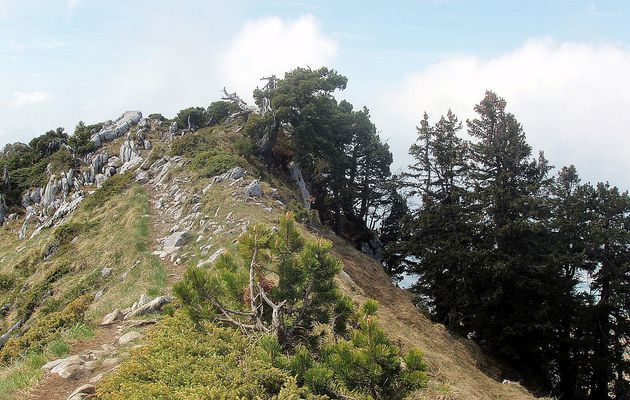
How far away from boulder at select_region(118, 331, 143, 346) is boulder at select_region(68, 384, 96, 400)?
2.64 meters

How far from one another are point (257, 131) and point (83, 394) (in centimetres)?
2590

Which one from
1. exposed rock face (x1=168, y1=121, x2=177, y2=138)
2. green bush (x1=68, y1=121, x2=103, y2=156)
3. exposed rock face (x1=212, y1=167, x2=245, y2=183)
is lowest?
exposed rock face (x1=212, y1=167, x2=245, y2=183)

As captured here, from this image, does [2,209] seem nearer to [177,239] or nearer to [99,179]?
[99,179]

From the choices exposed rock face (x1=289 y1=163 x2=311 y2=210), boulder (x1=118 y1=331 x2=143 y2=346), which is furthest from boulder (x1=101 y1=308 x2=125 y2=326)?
exposed rock face (x1=289 y1=163 x2=311 y2=210)

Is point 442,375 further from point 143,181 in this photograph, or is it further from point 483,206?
point 143,181

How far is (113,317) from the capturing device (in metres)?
12.6

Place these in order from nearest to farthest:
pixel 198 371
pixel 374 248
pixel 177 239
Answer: pixel 198 371 → pixel 177 239 → pixel 374 248

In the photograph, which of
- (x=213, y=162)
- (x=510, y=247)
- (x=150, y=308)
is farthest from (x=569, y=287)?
(x=213, y=162)

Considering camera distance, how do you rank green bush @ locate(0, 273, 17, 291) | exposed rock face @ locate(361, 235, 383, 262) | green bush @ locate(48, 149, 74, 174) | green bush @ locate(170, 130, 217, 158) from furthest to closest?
green bush @ locate(48, 149, 74, 174)
exposed rock face @ locate(361, 235, 383, 262)
green bush @ locate(170, 130, 217, 158)
green bush @ locate(0, 273, 17, 291)

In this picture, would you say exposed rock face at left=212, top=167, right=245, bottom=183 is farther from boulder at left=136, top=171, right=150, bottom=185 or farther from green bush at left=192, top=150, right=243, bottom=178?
boulder at left=136, top=171, right=150, bottom=185

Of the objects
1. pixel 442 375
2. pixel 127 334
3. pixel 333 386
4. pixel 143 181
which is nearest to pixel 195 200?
pixel 143 181

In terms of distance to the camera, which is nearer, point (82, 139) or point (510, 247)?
point (510, 247)

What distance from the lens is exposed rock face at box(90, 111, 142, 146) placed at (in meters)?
43.2

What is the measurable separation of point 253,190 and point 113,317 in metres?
12.8
